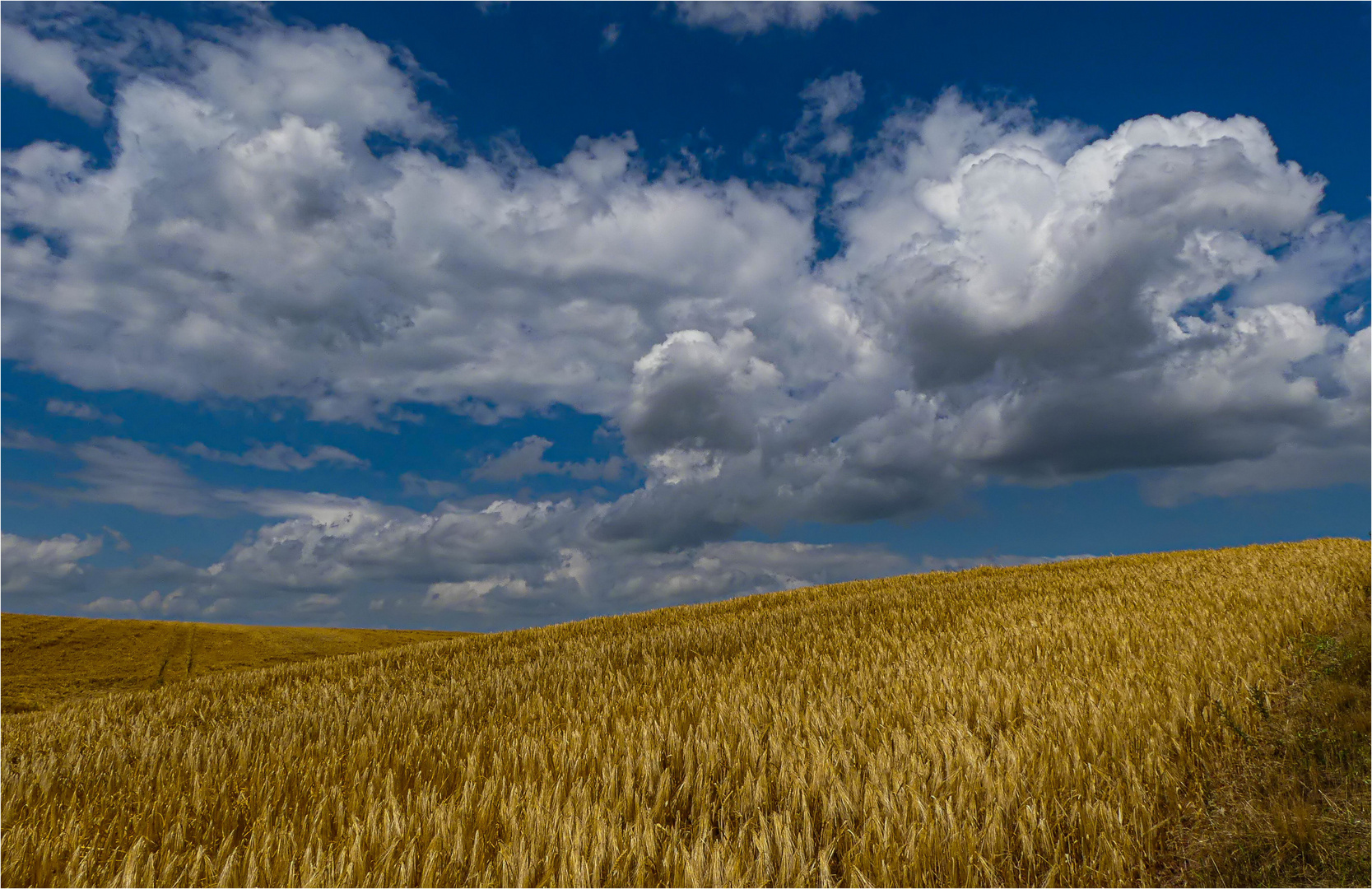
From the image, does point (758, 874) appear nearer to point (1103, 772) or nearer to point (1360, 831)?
point (1103, 772)

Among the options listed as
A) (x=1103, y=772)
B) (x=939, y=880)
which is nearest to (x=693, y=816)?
(x=939, y=880)

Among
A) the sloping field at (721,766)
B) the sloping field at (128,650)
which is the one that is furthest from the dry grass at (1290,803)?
the sloping field at (128,650)

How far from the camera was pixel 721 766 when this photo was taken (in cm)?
379

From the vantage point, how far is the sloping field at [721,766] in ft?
9.10

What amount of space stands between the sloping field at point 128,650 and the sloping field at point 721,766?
1606 cm

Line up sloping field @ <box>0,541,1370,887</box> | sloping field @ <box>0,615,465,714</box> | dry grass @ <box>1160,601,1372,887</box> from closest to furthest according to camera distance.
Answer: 1. sloping field @ <box>0,541,1370,887</box>
2. dry grass @ <box>1160,601,1372,887</box>
3. sloping field @ <box>0,615,465,714</box>

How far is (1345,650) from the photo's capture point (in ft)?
19.3

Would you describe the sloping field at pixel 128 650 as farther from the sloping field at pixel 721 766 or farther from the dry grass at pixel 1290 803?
the dry grass at pixel 1290 803

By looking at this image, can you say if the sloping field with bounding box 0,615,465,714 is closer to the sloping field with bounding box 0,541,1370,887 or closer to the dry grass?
the sloping field with bounding box 0,541,1370,887

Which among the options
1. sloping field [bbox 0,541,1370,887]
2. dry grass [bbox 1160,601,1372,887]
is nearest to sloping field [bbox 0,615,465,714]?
sloping field [bbox 0,541,1370,887]

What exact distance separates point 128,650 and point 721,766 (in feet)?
94.0

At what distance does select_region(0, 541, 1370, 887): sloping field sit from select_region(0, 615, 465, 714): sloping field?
16058 millimetres

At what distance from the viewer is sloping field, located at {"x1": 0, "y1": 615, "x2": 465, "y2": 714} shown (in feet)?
65.7

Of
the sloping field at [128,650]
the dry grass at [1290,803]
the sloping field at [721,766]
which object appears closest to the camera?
the sloping field at [721,766]
